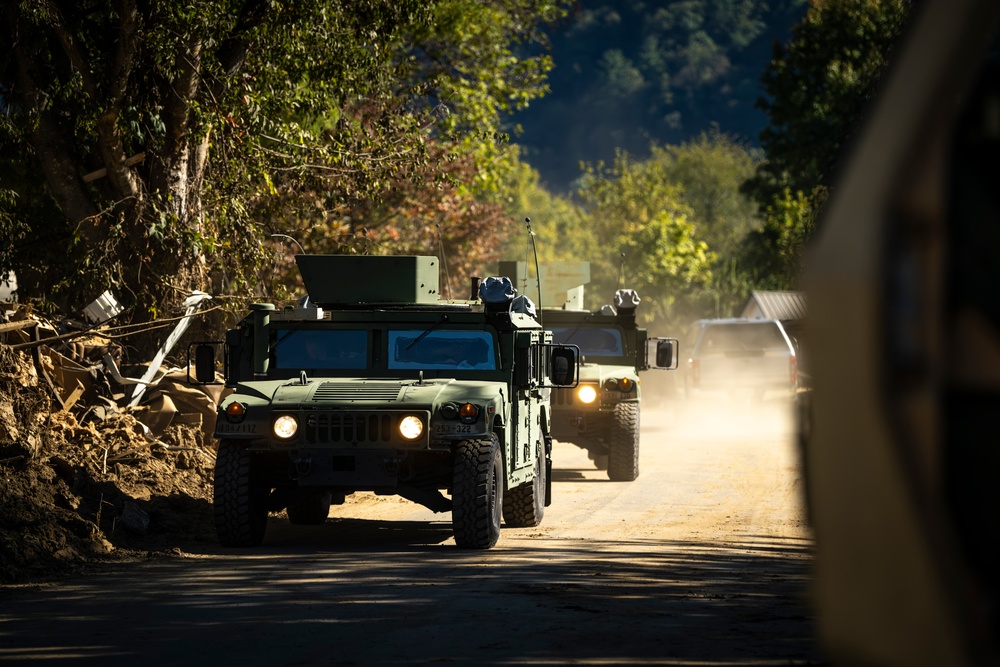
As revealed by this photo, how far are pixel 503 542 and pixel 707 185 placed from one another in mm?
104085

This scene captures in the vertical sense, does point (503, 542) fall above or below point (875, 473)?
below

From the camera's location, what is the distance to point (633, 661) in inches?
263

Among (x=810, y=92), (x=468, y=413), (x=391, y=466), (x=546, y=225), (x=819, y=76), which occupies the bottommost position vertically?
(x=391, y=466)

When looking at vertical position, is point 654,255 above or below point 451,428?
above

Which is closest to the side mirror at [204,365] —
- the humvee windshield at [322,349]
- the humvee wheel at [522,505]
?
the humvee windshield at [322,349]

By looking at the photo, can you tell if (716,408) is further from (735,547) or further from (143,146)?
(735,547)

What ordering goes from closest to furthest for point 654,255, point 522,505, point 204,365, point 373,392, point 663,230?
point 373,392, point 204,365, point 522,505, point 654,255, point 663,230

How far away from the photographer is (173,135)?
57.9 feet

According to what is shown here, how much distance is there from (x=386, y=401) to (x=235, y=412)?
1.09 metres

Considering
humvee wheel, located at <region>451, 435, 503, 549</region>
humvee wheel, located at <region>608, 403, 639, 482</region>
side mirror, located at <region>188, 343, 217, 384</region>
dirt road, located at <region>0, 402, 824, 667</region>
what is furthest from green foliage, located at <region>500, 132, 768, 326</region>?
humvee wheel, located at <region>451, 435, 503, 549</region>

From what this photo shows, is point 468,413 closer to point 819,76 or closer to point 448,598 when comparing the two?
point 448,598

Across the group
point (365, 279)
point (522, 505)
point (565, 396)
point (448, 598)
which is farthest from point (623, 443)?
point (448, 598)

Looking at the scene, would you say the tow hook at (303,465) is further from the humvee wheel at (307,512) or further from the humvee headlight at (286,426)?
the humvee wheel at (307,512)

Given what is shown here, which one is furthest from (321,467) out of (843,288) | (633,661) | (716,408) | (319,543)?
(716,408)
